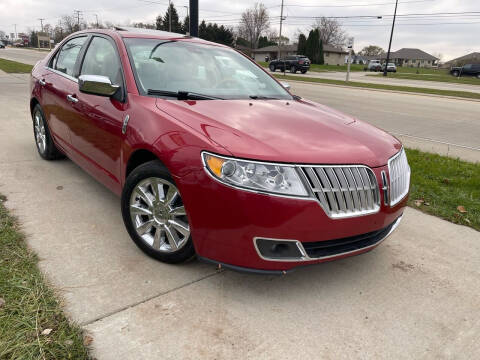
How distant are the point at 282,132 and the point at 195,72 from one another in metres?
1.25

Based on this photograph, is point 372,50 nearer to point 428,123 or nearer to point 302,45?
point 302,45

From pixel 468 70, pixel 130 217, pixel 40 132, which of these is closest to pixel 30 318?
pixel 130 217

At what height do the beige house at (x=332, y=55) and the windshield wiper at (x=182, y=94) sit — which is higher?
the beige house at (x=332, y=55)

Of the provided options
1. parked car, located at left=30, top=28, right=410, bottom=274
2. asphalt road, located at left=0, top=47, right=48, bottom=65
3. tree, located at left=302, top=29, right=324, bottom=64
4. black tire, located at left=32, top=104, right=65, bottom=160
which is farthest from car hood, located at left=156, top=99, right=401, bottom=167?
tree, located at left=302, top=29, right=324, bottom=64

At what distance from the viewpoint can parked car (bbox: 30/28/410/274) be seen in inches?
85.3

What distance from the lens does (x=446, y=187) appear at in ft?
15.4

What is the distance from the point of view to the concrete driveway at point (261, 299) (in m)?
2.11

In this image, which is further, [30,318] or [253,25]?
[253,25]

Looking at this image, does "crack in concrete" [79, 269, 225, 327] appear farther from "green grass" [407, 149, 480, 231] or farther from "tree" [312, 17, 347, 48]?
"tree" [312, 17, 347, 48]

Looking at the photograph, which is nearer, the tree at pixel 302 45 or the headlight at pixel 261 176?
the headlight at pixel 261 176

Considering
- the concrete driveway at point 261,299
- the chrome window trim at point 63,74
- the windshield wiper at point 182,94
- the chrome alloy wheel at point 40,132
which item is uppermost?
the chrome window trim at point 63,74

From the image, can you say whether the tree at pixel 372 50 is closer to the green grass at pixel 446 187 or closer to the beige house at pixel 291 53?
the beige house at pixel 291 53

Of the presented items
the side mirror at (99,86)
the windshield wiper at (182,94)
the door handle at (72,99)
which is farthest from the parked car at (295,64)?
the side mirror at (99,86)

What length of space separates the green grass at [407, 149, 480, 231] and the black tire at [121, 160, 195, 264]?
2732 millimetres
